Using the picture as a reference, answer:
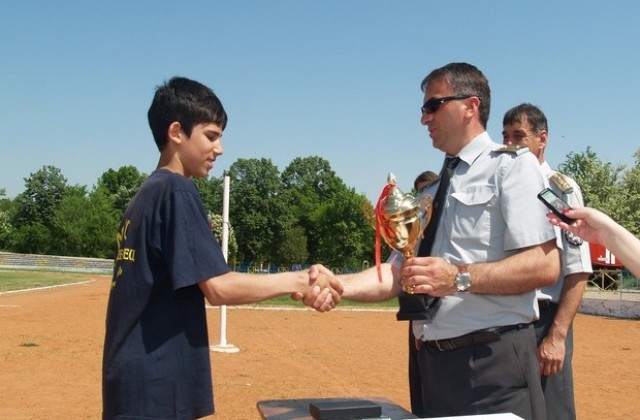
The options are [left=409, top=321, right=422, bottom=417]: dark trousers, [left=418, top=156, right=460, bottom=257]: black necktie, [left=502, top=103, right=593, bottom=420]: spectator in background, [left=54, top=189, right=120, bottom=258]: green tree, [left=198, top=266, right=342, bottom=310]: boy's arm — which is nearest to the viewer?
[left=198, top=266, right=342, bottom=310]: boy's arm

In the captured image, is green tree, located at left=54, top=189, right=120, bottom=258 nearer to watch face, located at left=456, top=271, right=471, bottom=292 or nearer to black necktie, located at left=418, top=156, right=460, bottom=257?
black necktie, located at left=418, top=156, right=460, bottom=257

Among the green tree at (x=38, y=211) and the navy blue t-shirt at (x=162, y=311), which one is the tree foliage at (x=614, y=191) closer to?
the navy blue t-shirt at (x=162, y=311)

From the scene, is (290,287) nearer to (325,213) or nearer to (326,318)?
(326,318)

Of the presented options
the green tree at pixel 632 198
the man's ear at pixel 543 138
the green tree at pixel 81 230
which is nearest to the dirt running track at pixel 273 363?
the man's ear at pixel 543 138

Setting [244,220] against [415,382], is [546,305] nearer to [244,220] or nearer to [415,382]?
[415,382]

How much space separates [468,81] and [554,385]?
1.74 m

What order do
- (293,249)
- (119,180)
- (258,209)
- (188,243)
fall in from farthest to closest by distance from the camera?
(119,180)
(258,209)
(293,249)
(188,243)

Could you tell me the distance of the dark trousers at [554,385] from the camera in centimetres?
366

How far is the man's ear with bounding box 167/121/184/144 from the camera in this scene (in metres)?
3.00

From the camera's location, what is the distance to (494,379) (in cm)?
279

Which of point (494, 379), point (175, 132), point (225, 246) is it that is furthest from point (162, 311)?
point (225, 246)

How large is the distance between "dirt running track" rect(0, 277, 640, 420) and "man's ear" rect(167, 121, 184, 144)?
16.9 feet

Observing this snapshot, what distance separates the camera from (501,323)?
114 inches

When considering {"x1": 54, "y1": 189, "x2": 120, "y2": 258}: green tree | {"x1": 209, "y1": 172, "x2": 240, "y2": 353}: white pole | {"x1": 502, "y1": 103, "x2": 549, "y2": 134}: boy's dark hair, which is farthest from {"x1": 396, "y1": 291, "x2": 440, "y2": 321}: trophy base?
{"x1": 54, "y1": 189, "x2": 120, "y2": 258}: green tree
